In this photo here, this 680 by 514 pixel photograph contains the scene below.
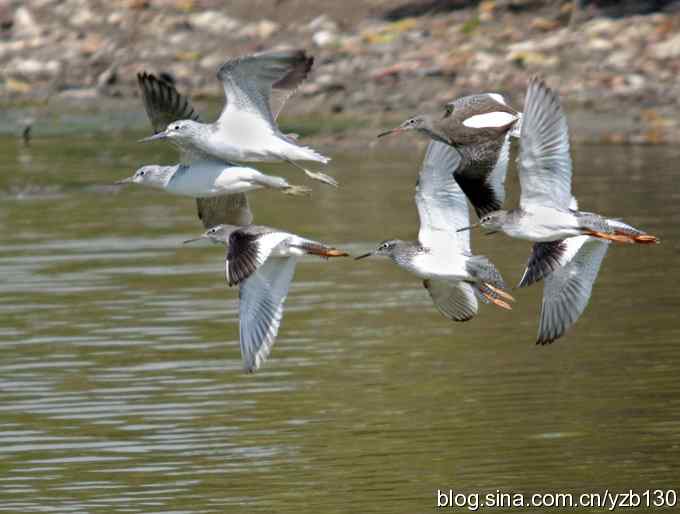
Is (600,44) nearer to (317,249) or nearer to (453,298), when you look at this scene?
(453,298)

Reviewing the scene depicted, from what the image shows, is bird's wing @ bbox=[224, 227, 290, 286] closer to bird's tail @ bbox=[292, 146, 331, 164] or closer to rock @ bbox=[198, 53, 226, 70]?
bird's tail @ bbox=[292, 146, 331, 164]

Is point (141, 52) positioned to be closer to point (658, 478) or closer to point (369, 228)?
point (369, 228)

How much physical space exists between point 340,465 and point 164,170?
3799mm

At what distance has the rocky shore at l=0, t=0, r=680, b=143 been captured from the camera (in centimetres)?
3978

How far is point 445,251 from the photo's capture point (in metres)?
15.9

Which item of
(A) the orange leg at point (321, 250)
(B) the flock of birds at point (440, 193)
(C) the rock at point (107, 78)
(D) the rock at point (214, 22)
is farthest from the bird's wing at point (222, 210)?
(D) the rock at point (214, 22)

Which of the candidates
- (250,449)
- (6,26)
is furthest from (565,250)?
(6,26)

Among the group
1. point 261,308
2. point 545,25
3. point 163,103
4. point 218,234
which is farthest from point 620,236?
point 545,25

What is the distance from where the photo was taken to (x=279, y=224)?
32562 millimetres

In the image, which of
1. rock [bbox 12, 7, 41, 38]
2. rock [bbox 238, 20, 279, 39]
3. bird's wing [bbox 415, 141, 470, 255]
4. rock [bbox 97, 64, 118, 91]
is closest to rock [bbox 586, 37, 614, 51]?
rock [bbox 238, 20, 279, 39]

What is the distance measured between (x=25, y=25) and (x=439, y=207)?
34067 mm

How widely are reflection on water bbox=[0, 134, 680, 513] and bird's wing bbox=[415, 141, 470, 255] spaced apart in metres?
→ 2.84

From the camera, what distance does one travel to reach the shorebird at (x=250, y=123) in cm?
1580

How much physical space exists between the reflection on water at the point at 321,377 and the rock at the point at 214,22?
42.4ft
